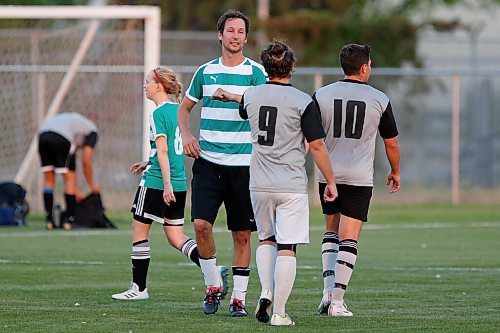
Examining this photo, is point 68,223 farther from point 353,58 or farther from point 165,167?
point 353,58

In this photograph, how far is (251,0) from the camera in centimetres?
3791

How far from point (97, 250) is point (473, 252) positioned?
170 inches

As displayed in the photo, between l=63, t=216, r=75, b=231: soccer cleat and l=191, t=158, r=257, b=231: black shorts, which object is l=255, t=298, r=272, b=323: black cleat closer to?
l=191, t=158, r=257, b=231: black shorts

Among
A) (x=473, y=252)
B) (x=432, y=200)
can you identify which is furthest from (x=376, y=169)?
(x=473, y=252)

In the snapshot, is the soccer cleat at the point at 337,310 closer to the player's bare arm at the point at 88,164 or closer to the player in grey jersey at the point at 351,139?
the player in grey jersey at the point at 351,139

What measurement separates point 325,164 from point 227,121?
3.01 feet

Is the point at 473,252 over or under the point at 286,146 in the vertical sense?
under

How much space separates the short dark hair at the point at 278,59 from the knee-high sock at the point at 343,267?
4.49ft

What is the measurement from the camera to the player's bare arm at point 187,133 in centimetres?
911

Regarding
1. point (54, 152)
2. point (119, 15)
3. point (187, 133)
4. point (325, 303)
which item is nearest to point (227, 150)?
point (187, 133)

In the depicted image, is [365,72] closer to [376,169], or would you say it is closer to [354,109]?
[354,109]

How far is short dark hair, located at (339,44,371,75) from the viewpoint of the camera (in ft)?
Result: 30.5

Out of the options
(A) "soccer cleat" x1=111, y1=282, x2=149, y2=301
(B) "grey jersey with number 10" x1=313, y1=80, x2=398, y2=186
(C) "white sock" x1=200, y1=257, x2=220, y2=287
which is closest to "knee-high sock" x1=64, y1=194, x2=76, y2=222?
(A) "soccer cleat" x1=111, y1=282, x2=149, y2=301

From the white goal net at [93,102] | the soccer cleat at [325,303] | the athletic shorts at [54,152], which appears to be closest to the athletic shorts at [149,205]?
the soccer cleat at [325,303]
